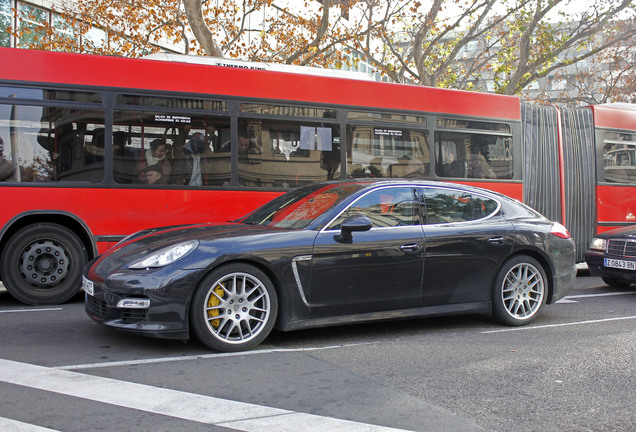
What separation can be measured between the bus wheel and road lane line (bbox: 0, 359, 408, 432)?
3.07 m

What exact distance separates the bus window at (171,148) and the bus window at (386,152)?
199 cm

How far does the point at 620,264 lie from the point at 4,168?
8380mm

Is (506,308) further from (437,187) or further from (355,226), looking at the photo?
(355,226)

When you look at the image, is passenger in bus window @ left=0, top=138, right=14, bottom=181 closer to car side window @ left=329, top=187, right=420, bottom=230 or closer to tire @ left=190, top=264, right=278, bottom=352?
tire @ left=190, top=264, right=278, bottom=352

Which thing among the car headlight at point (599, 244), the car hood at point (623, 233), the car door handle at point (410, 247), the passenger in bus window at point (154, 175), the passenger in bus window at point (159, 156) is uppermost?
the passenger in bus window at point (159, 156)

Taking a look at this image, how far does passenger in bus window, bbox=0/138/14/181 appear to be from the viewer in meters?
7.22

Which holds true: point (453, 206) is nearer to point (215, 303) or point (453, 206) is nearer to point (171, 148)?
point (215, 303)

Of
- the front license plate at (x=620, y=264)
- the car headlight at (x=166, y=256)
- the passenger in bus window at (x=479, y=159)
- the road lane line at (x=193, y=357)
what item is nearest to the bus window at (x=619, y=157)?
the passenger in bus window at (x=479, y=159)

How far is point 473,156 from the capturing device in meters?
10.4

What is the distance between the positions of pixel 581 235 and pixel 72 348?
31.3ft

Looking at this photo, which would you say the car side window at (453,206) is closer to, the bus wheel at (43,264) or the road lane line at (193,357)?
the road lane line at (193,357)

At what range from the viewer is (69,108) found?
297 inches

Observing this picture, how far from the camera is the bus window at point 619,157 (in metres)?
12.0

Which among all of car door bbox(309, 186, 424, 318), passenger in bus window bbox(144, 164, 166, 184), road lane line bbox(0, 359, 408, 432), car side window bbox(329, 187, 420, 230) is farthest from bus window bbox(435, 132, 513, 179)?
road lane line bbox(0, 359, 408, 432)
